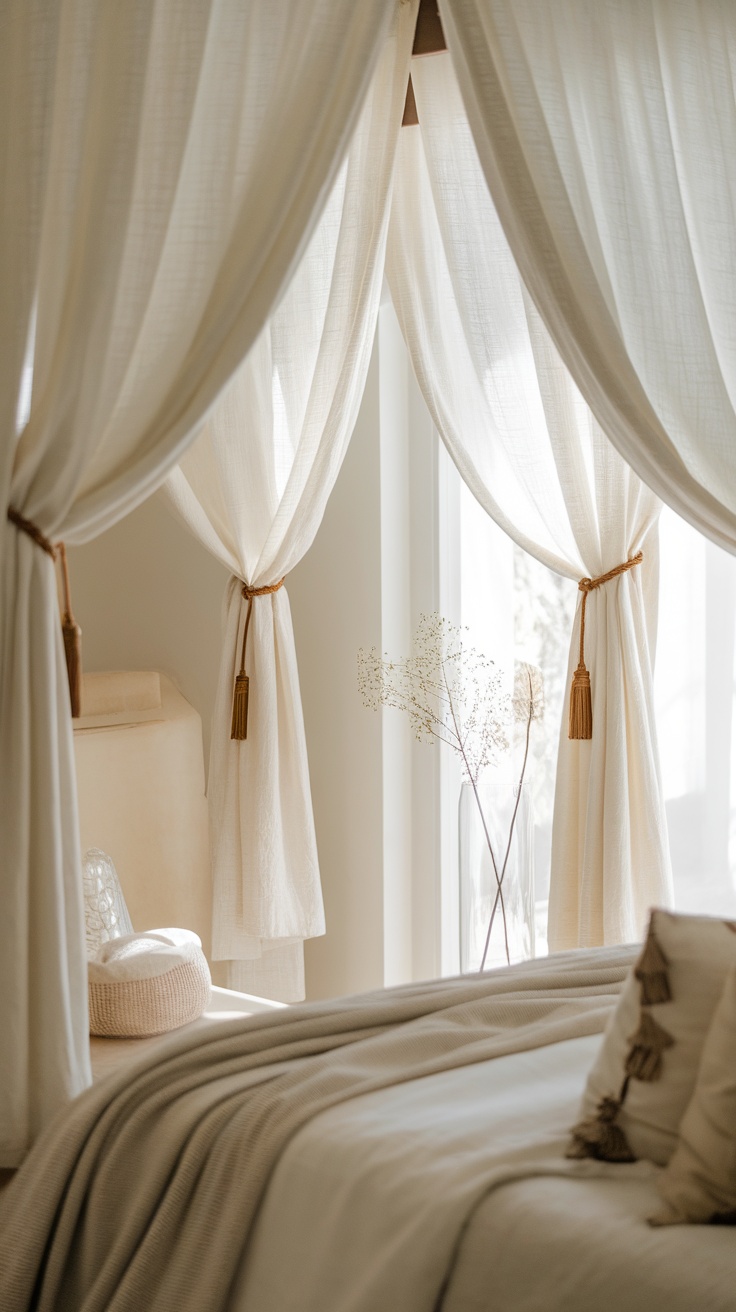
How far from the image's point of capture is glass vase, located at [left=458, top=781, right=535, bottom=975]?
3.72m

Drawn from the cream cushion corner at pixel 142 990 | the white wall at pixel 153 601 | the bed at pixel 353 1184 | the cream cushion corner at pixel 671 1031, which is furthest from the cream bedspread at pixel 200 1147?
the white wall at pixel 153 601

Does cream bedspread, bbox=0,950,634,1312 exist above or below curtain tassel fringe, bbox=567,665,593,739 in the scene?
below

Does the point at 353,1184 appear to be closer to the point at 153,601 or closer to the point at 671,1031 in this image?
the point at 671,1031

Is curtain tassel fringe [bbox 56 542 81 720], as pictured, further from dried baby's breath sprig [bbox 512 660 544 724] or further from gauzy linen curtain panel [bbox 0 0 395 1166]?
dried baby's breath sprig [bbox 512 660 544 724]

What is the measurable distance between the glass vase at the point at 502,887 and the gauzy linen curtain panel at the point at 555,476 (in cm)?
30

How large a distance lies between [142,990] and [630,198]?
2.08 m

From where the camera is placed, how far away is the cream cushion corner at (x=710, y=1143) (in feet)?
5.11

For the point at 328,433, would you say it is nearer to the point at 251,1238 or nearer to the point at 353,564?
the point at 353,564

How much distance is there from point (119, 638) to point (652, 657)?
2.31m

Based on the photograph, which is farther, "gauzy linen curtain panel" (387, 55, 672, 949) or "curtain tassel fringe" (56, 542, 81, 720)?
"gauzy linen curtain panel" (387, 55, 672, 949)

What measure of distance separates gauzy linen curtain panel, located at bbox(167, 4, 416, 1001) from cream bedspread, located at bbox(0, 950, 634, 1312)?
1.50 metres

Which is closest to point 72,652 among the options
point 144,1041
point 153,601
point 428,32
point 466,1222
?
point 144,1041

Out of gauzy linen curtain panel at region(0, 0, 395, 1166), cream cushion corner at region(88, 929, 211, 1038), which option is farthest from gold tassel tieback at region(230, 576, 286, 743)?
gauzy linen curtain panel at region(0, 0, 395, 1166)

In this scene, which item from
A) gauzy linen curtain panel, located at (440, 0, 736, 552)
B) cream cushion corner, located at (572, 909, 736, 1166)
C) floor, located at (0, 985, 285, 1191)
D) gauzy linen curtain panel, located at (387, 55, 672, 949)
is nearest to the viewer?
cream cushion corner, located at (572, 909, 736, 1166)
